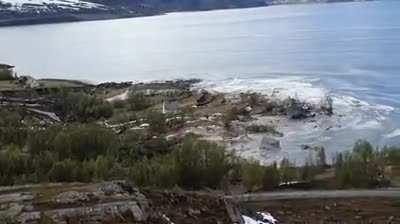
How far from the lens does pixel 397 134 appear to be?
3962 centimetres

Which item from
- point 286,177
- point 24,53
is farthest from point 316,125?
point 24,53

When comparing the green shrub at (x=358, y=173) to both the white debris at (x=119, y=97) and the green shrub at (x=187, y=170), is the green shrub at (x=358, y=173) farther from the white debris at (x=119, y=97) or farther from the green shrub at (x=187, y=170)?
the white debris at (x=119, y=97)

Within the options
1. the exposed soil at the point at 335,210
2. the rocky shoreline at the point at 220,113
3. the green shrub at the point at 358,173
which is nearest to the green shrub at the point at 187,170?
the exposed soil at the point at 335,210

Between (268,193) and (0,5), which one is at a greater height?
(0,5)

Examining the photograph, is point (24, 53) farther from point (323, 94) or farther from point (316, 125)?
point (316, 125)

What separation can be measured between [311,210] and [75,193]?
7845 mm

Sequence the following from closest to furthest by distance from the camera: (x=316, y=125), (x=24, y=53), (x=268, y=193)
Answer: (x=268, y=193)
(x=316, y=125)
(x=24, y=53)

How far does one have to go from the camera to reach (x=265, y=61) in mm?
80688

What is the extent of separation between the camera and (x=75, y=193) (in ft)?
53.1

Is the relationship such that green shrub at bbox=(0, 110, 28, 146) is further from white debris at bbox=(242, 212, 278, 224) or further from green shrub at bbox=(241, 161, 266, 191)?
white debris at bbox=(242, 212, 278, 224)

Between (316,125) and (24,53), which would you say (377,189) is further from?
(24,53)

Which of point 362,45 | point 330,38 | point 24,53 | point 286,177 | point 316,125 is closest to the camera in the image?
point 286,177

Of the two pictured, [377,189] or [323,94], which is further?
[323,94]

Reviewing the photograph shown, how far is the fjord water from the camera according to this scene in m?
46.2
